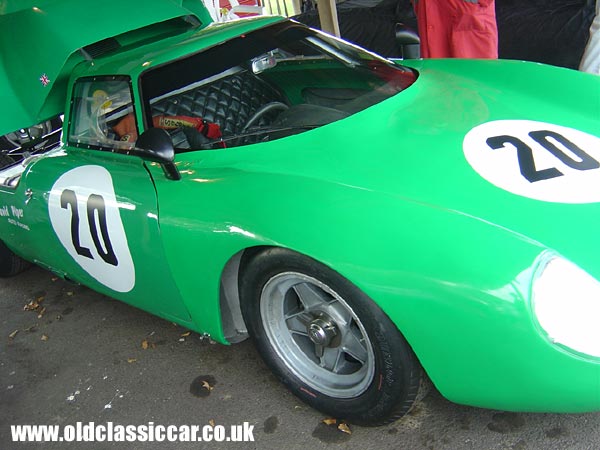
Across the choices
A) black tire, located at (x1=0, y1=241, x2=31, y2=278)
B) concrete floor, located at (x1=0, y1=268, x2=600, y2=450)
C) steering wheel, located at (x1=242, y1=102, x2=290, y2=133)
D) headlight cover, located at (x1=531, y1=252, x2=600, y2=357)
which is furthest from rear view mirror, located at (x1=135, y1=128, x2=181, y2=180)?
black tire, located at (x1=0, y1=241, x2=31, y2=278)

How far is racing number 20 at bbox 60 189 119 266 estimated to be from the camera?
8.04ft

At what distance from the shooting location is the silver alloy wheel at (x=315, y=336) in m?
1.98

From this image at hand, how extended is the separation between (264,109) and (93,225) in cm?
104

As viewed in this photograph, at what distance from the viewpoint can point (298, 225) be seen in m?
1.83

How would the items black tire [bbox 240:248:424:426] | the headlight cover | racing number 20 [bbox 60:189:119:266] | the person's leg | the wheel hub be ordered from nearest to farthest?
1. the headlight cover
2. black tire [bbox 240:248:424:426]
3. the wheel hub
4. racing number 20 [bbox 60:189:119:266]
5. the person's leg

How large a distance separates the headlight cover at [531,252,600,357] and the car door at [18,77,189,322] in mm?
1389

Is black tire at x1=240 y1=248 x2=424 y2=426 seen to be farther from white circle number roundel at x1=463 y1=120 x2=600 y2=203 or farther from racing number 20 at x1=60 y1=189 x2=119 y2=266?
racing number 20 at x1=60 y1=189 x2=119 y2=266

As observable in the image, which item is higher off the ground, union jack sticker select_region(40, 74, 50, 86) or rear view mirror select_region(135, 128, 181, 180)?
union jack sticker select_region(40, 74, 50, 86)

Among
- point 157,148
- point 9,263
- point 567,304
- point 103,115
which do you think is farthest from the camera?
point 9,263

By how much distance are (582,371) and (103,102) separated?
7.53 feet

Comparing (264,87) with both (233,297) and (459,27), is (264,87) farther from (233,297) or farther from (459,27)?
(459,27)

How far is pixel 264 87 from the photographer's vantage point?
10.3 ft

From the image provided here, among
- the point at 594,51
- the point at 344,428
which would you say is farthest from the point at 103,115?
the point at 594,51

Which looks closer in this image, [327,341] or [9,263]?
[327,341]
